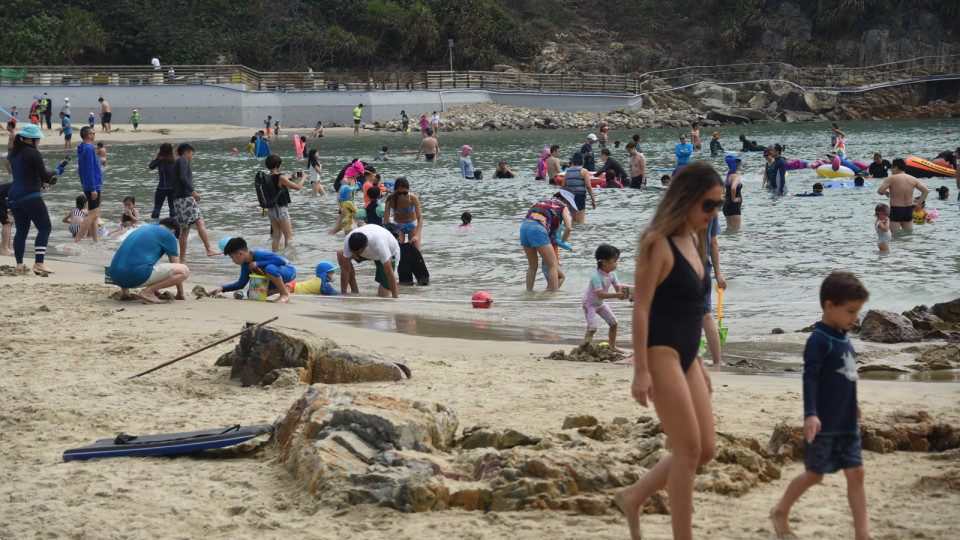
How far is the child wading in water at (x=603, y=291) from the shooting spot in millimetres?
7966

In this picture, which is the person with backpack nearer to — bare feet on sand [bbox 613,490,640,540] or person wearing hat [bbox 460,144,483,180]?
bare feet on sand [bbox 613,490,640,540]

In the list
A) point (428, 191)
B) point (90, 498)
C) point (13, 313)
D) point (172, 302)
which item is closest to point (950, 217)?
point (428, 191)

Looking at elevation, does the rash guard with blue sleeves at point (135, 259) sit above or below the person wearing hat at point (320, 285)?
above

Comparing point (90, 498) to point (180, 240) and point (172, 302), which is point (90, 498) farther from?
point (180, 240)

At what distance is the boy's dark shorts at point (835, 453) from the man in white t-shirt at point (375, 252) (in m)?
7.07

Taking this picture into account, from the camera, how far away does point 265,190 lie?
13.3 meters

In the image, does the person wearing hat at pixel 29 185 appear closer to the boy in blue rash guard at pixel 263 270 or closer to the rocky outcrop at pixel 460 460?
the boy in blue rash guard at pixel 263 270

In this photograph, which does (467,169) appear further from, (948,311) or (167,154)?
(948,311)

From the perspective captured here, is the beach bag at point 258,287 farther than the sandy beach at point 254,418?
Yes

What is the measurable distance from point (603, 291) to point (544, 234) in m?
2.89

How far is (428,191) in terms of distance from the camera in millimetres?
23953

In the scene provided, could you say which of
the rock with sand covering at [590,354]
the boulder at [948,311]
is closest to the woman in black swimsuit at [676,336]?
the rock with sand covering at [590,354]

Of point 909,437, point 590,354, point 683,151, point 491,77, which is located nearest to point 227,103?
point 491,77

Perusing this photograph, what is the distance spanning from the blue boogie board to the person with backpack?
8160mm
